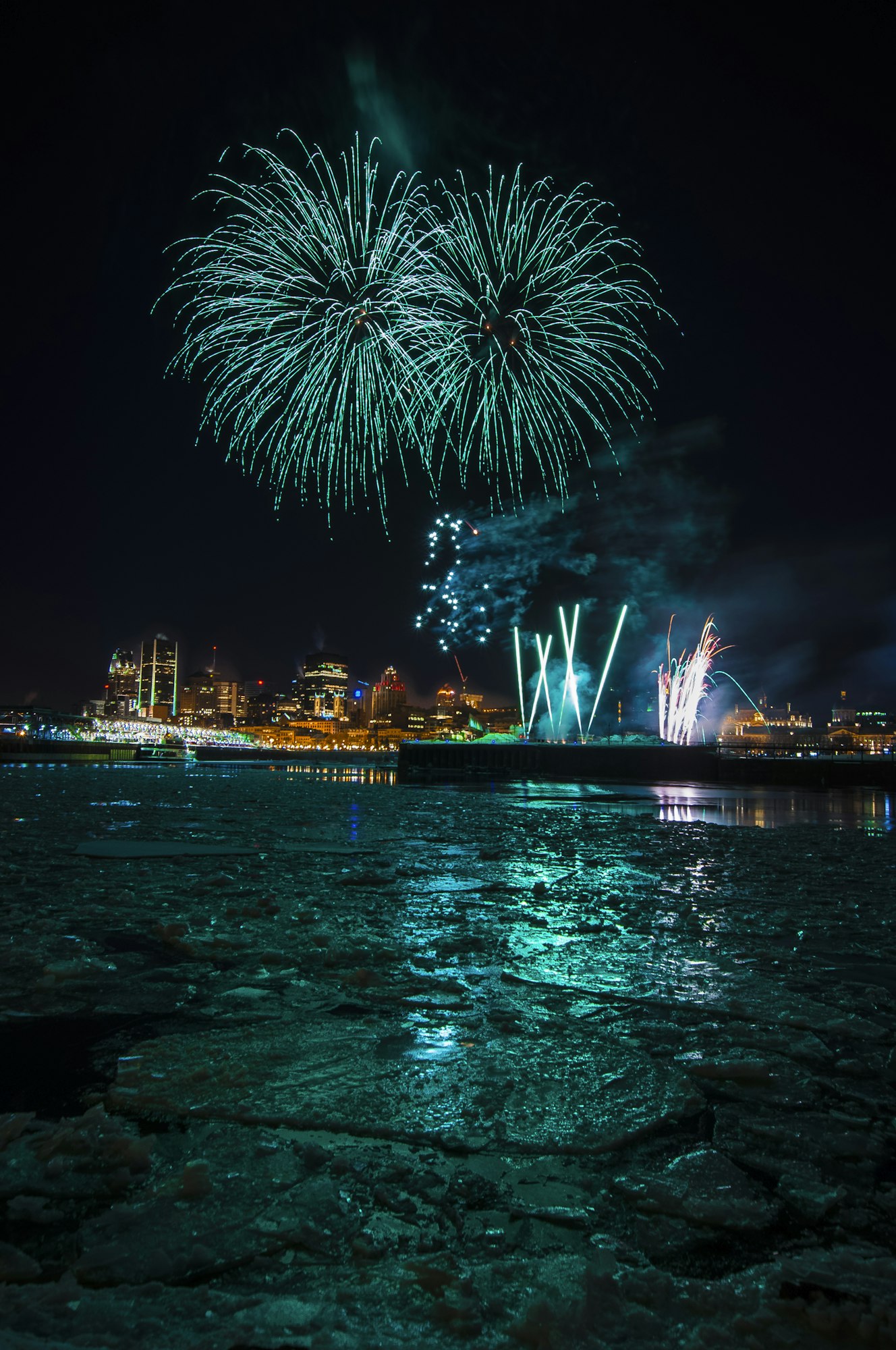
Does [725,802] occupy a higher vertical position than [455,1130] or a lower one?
lower

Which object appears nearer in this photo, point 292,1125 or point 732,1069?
point 292,1125

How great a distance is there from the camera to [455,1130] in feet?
11.0

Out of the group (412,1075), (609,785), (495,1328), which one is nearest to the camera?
(495,1328)

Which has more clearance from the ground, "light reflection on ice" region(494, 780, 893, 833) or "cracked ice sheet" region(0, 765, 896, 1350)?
"cracked ice sheet" region(0, 765, 896, 1350)

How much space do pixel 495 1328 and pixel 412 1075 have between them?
69.7 inches

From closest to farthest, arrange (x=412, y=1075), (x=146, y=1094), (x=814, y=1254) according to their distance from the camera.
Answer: (x=814, y=1254) < (x=146, y=1094) < (x=412, y=1075)

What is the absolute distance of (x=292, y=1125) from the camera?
11.1 ft

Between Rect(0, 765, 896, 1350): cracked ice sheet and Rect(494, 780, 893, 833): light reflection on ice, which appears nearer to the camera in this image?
Rect(0, 765, 896, 1350): cracked ice sheet

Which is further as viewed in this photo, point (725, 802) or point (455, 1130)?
point (725, 802)

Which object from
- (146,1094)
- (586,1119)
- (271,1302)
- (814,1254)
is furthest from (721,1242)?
(146,1094)

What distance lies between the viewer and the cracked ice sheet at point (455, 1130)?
2295mm

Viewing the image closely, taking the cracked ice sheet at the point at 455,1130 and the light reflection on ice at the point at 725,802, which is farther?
the light reflection on ice at the point at 725,802

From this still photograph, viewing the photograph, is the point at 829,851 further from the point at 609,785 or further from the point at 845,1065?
the point at 609,785

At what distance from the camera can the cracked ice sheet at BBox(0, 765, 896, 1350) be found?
2.29 m
